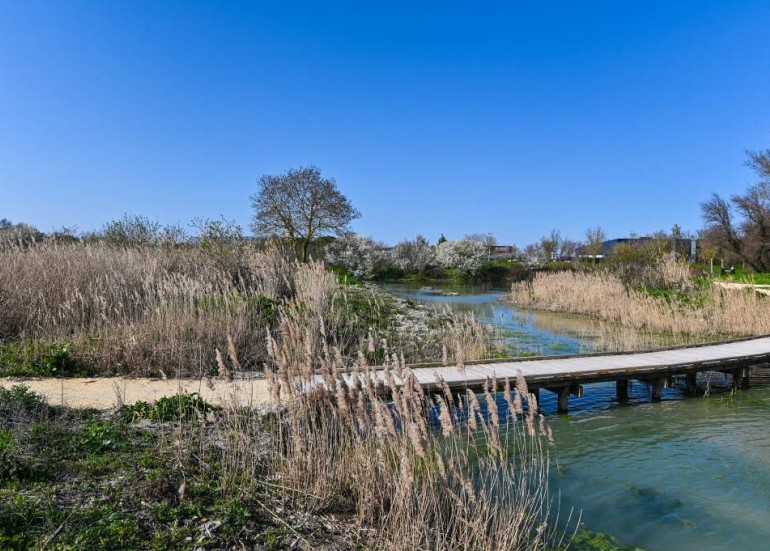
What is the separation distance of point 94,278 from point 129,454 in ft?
22.9

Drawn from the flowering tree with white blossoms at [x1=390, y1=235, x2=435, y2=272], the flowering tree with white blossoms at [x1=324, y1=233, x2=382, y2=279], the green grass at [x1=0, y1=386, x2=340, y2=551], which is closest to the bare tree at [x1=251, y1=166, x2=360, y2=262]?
the flowering tree with white blossoms at [x1=324, y1=233, x2=382, y2=279]

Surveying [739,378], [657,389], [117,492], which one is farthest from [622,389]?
[117,492]

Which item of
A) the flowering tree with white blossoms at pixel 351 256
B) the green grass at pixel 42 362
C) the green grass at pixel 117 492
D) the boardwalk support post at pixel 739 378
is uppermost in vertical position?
the flowering tree with white blossoms at pixel 351 256

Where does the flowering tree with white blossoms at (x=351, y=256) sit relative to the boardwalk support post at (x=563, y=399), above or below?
above

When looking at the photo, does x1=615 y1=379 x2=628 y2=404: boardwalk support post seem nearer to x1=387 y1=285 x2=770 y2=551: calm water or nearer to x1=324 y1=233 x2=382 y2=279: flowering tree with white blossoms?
x1=387 y1=285 x2=770 y2=551: calm water

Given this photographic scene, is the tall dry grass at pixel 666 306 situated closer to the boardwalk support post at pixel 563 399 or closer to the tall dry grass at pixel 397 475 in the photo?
the boardwalk support post at pixel 563 399

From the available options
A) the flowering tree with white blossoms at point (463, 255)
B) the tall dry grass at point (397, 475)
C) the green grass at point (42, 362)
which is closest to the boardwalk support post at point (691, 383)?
the tall dry grass at point (397, 475)

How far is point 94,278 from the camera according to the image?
34.8 ft

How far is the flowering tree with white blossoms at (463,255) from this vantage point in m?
50.5

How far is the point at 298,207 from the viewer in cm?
3359

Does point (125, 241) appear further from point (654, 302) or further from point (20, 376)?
point (654, 302)

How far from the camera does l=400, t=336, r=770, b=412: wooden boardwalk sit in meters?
8.70

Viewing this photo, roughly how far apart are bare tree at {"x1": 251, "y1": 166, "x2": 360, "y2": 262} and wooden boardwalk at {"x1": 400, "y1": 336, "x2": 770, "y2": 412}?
24.5 meters

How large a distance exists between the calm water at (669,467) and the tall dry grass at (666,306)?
17.2ft
